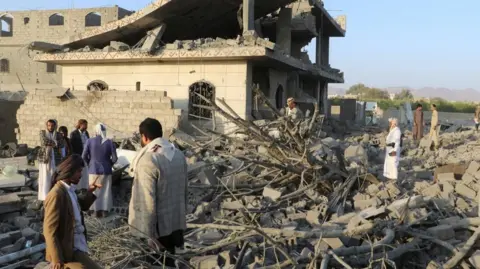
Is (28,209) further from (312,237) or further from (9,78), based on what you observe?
(9,78)

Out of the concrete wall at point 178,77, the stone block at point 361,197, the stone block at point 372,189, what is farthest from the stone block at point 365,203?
the concrete wall at point 178,77

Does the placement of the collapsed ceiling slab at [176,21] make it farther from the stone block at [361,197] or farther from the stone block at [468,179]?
the stone block at [468,179]

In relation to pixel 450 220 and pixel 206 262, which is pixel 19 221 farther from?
pixel 450 220

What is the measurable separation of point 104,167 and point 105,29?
345 inches

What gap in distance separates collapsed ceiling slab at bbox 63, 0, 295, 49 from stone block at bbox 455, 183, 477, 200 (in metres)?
9.53

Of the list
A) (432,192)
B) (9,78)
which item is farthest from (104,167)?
(9,78)

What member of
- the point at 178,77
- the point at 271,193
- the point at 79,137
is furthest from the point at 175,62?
the point at 271,193

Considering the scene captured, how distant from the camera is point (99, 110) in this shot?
42.4ft

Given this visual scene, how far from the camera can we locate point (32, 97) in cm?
1391

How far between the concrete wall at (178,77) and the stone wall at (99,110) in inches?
68.3

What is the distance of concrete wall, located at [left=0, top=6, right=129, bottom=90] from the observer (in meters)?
32.2

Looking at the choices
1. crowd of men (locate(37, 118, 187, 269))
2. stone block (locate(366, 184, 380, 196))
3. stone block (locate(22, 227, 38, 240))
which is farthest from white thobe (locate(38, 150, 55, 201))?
stone block (locate(366, 184, 380, 196))

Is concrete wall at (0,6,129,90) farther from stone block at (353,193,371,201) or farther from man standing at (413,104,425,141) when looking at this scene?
stone block at (353,193,371,201)

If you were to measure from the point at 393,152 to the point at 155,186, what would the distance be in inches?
218
